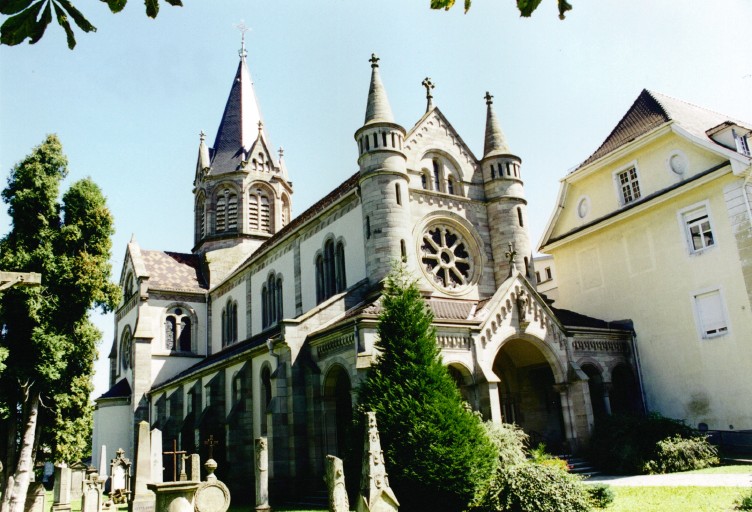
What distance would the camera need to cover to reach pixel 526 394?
2512 centimetres

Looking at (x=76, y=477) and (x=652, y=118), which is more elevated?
(x=652, y=118)

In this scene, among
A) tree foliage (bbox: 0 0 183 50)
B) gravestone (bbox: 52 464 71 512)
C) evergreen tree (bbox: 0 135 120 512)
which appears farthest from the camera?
gravestone (bbox: 52 464 71 512)

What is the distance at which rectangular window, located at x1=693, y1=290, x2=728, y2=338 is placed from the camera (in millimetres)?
23172

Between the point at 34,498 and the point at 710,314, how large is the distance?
24310 millimetres

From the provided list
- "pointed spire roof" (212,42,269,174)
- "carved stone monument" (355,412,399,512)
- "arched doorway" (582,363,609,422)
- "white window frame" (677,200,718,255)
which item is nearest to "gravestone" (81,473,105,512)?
"carved stone monument" (355,412,399,512)

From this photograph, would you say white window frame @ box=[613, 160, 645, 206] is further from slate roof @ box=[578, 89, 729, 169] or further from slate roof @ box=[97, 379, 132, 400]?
slate roof @ box=[97, 379, 132, 400]

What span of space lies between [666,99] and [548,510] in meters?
21.3

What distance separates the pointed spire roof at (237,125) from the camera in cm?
4541

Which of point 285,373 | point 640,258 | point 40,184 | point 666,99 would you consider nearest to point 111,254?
point 40,184

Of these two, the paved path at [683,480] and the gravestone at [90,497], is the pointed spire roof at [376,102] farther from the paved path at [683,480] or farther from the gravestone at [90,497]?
the gravestone at [90,497]

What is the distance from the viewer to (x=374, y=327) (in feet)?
66.5

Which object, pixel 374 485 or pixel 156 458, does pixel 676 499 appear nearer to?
pixel 374 485

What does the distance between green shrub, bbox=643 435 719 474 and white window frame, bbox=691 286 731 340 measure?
454cm

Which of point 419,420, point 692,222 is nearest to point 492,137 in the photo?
point 692,222
